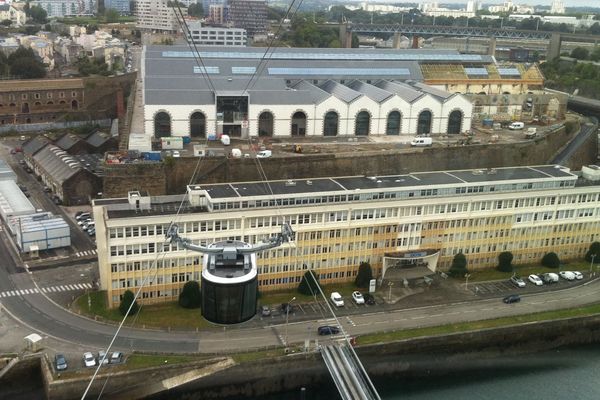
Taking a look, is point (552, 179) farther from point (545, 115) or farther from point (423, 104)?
point (545, 115)

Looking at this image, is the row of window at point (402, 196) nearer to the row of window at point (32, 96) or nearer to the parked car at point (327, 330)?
the parked car at point (327, 330)

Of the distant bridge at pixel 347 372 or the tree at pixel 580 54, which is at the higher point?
the tree at pixel 580 54

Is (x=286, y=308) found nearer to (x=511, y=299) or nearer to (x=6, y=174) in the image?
(x=511, y=299)

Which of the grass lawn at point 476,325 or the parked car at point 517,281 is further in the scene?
the parked car at point 517,281

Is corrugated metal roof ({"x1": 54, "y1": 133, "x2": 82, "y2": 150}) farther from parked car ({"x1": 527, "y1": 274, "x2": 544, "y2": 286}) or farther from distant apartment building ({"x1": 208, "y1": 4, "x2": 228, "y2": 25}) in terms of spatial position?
distant apartment building ({"x1": 208, "y1": 4, "x2": 228, "y2": 25})

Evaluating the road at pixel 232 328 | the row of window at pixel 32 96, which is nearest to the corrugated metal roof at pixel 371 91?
the road at pixel 232 328

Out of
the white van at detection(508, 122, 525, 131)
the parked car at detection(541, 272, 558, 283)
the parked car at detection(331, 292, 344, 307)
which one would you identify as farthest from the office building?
the white van at detection(508, 122, 525, 131)

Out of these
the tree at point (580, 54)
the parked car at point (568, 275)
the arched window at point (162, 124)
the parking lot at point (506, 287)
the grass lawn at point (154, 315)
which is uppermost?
the tree at point (580, 54)
